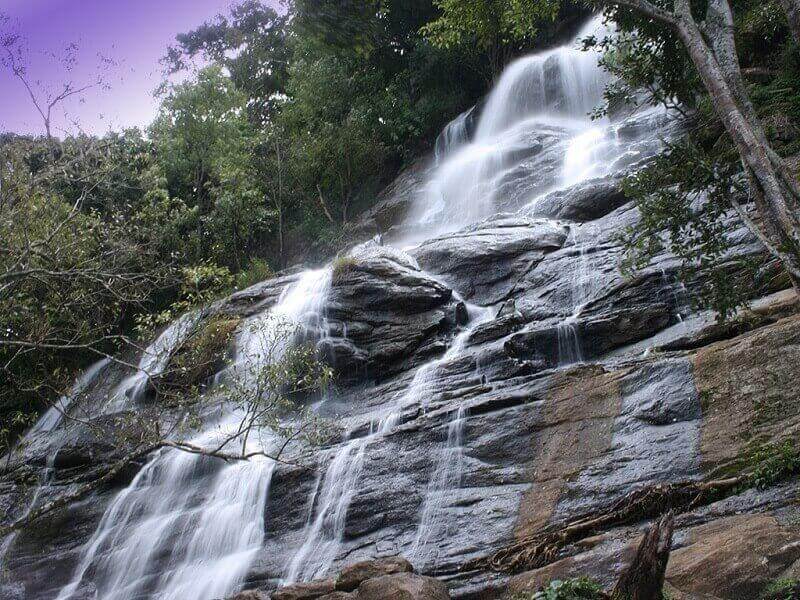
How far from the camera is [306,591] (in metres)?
8.59

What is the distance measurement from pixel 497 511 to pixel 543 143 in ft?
57.3

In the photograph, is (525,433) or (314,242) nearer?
(525,433)

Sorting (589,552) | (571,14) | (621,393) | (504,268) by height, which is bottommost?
(589,552)

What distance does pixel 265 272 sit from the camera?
26203 millimetres

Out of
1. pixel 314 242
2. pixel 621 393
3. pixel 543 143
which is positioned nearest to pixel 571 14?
pixel 543 143

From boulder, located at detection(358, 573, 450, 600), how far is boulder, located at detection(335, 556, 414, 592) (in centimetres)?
29

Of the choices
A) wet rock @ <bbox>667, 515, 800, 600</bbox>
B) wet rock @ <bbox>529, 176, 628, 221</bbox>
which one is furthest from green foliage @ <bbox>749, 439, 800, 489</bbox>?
wet rock @ <bbox>529, 176, 628, 221</bbox>

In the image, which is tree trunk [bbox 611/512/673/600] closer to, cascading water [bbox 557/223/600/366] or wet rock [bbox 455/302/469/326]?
cascading water [bbox 557/223/600/366]

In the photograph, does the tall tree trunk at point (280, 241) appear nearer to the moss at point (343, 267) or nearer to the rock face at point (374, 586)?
the moss at point (343, 267)

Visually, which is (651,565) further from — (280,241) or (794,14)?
(280,241)

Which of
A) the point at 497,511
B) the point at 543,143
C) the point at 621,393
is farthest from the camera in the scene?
the point at 543,143

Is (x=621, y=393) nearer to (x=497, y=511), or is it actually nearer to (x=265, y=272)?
(x=497, y=511)

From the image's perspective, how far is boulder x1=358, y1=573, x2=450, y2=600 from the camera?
24.2 ft

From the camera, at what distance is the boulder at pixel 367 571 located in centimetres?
825
